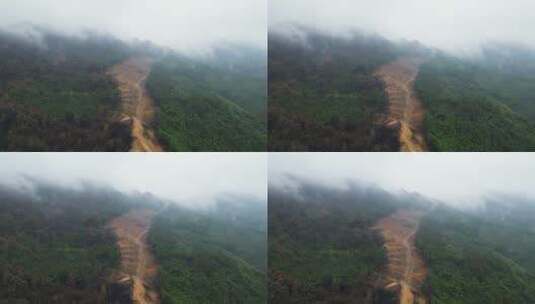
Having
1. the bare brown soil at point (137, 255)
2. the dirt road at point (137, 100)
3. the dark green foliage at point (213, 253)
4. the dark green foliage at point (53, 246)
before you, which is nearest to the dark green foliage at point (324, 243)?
the dark green foliage at point (213, 253)

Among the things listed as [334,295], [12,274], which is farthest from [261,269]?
[12,274]

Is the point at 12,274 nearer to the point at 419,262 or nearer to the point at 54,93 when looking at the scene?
the point at 54,93

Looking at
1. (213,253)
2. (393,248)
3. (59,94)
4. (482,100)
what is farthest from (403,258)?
(59,94)

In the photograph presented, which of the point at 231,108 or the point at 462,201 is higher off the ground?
the point at 231,108

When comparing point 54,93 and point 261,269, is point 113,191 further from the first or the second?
point 261,269

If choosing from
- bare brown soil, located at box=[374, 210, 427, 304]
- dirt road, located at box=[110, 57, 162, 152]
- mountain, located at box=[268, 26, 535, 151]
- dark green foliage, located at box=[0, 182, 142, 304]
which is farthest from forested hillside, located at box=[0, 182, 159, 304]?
bare brown soil, located at box=[374, 210, 427, 304]

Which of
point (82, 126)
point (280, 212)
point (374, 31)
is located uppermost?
point (374, 31)
